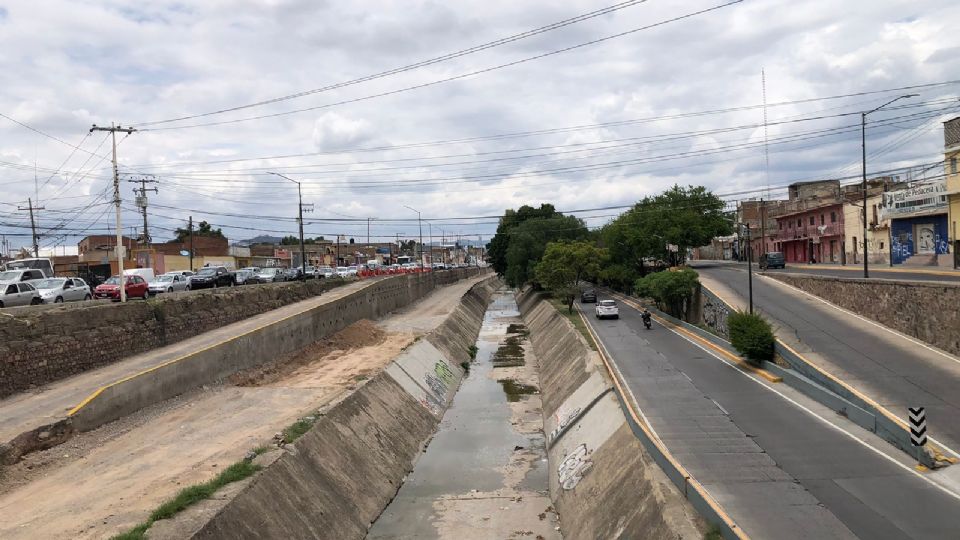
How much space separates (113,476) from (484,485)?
12.5 meters

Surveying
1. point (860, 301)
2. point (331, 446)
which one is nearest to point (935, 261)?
point (860, 301)

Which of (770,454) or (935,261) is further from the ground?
(935,261)

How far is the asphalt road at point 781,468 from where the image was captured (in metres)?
13.9

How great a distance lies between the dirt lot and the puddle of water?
908 cm

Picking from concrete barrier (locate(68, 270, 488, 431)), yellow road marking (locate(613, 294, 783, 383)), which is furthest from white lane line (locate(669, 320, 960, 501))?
concrete barrier (locate(68, 270, 488, 431))

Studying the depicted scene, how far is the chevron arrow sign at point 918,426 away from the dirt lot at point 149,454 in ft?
62.3

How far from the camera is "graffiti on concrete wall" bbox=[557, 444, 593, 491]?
2246cm

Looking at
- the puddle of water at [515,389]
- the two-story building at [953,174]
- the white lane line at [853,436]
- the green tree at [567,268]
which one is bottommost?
the puddle of water at [515,389]

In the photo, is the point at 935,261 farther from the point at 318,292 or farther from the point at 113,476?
the point at 113,476

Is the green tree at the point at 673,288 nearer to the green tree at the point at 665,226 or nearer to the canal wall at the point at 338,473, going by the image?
the green tree at the point at 665,226

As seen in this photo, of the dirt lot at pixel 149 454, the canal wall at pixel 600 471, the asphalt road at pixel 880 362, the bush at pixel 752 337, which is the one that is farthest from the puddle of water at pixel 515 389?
the asphalt road at pixel 880 362

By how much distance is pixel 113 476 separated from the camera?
18.2m

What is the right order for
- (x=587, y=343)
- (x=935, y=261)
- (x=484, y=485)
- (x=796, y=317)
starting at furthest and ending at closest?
1. (x=935, y=261)
2. (x=587, y=343)
3. (x=796, y=317)
4. (x=484, y=485)

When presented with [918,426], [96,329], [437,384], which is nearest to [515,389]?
[437,384]
